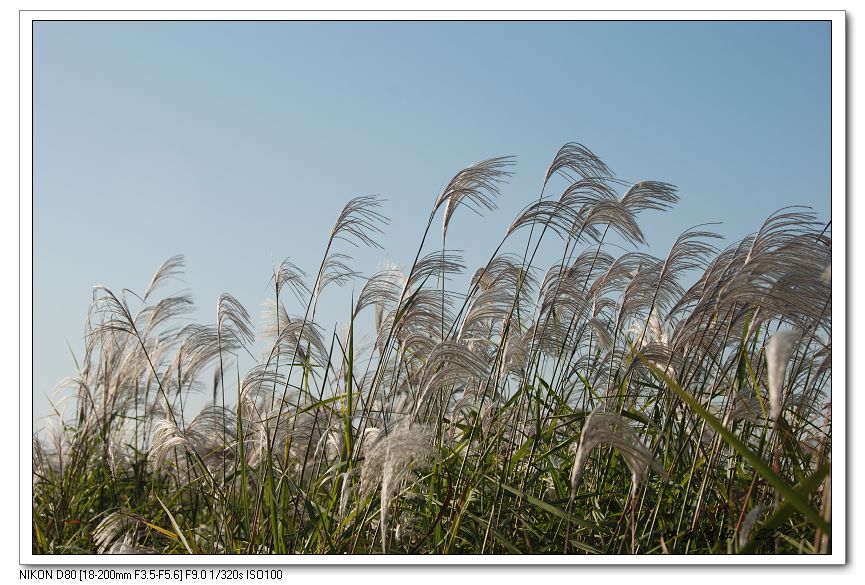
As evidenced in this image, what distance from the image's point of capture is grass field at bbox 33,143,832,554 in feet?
7.86

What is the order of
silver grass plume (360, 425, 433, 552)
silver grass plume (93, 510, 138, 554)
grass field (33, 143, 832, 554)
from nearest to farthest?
1. silver grass plume (360, 425, 433, 552)
2. grass field (33, 143, 832, 554)
3. silver grass plume (93, 510, 138, 554)

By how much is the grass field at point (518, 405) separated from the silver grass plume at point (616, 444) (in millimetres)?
357

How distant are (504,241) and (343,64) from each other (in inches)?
43.4

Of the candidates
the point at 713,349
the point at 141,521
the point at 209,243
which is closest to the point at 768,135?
the point at 713,349

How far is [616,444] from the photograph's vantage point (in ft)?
5.74

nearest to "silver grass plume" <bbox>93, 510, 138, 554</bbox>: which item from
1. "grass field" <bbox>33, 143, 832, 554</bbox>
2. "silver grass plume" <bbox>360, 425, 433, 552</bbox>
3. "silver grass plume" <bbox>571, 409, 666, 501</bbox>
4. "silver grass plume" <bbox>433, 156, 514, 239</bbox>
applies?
"grass field" <bbox>33, 143, 832, 554</bbox>

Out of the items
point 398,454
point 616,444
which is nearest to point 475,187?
point 398,454

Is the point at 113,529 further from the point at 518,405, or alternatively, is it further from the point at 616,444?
the point at 616,444

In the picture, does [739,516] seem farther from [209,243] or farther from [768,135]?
[209,243]

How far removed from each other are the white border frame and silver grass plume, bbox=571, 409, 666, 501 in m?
0.77

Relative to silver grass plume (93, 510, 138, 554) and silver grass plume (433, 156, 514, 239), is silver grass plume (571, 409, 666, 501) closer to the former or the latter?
silver grass plume (433, 156, 514, 239)
